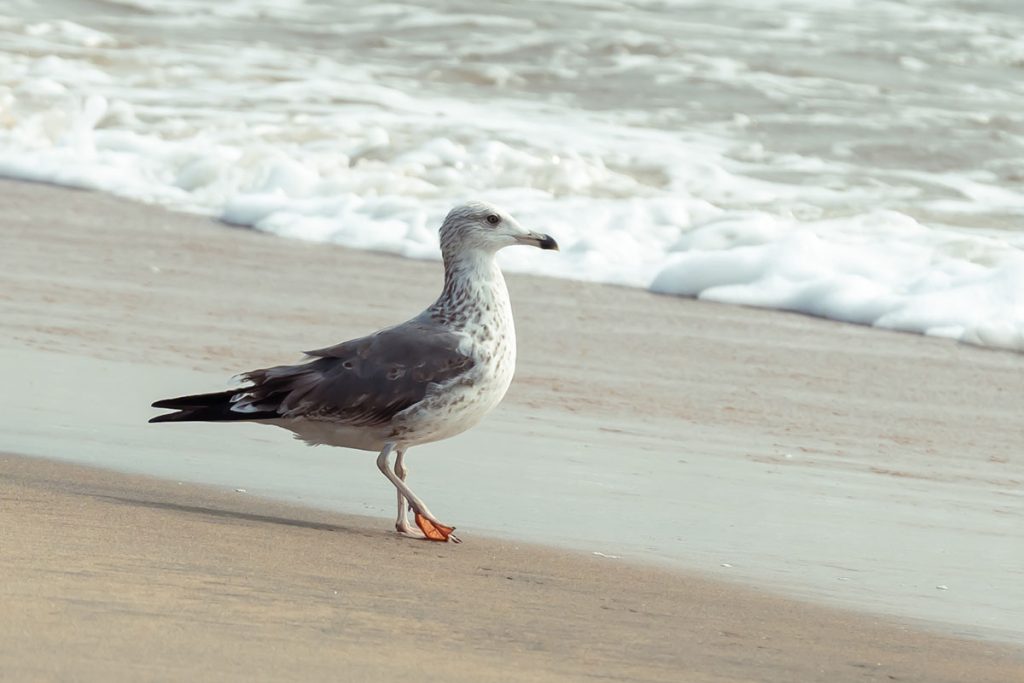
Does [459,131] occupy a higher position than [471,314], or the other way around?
[471,314]

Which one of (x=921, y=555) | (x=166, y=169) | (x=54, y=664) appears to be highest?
(x=54, y=664)

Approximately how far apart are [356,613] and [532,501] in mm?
1506

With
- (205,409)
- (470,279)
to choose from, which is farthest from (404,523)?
(470,279)

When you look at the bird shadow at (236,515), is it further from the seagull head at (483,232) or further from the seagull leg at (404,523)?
the seagull head at (483,232)

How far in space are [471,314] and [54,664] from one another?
2150 mm

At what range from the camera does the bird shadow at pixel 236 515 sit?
14.4 feet

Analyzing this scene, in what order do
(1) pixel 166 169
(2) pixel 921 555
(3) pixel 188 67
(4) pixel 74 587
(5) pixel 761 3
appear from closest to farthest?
(4) pixel 74 587 → (2) pixel 921 555 → (1) pixel 166 169 → (3) pixel 188 67 → (5) pixel 761 3

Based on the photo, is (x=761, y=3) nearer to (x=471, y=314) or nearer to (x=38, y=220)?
(x=38, y=220)

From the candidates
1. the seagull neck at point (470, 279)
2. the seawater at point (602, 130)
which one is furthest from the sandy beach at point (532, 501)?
the seawater at point (602, 130)

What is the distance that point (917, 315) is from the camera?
8.50 m

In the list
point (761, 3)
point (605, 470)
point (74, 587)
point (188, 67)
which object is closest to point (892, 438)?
point (605, 470)

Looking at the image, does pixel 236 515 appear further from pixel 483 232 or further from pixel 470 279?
pixel 483 232

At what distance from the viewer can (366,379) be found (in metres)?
4.62

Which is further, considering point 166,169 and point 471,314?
point 166,169
